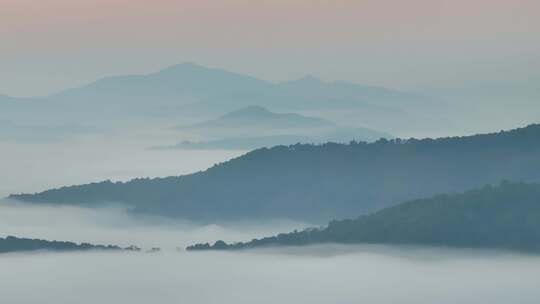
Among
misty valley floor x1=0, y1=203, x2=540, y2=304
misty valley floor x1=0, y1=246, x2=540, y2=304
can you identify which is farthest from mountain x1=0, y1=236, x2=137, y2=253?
misty valley floor x1=0, y1=246, x2=540, y2=304

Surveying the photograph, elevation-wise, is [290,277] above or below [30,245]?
below

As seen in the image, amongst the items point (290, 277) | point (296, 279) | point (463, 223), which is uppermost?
point (463, 223)

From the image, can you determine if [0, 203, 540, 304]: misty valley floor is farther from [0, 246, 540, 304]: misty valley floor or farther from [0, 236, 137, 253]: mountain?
[0, 236, 137, 253]: mountain

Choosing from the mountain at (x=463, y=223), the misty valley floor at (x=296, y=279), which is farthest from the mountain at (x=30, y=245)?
the mountain at (x=463, y=223)

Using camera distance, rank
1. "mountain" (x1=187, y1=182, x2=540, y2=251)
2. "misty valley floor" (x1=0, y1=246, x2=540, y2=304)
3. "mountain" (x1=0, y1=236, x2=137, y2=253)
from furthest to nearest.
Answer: "mountain" (x1=0, y1=236, x2=137, y2=253), "mountain" (x1=187, y1=182, x2=540, y2=251), "misty valley floor" (x1=0, y1=246, x2=540, y2=304)

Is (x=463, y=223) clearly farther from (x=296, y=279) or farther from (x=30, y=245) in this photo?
(x=30, y=245)

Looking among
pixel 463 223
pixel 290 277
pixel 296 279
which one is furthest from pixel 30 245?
pixel 463 223

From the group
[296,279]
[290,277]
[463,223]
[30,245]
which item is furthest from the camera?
[30,245]

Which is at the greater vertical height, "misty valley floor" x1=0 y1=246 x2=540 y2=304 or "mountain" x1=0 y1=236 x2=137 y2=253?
"mountain" x1=0 y1=236 x2=137 y2=253

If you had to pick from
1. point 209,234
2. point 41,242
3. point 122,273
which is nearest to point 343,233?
point 122,273

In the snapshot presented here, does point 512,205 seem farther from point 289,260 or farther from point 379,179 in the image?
point 379,179
